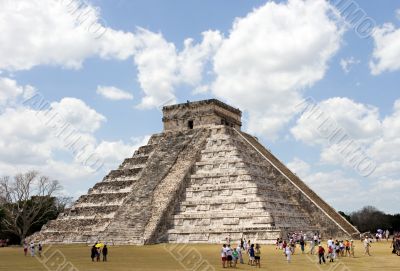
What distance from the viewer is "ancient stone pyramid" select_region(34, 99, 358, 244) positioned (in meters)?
29.1

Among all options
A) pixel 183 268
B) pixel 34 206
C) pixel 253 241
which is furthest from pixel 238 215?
pixel 34 206

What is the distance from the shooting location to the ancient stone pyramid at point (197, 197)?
29109mm

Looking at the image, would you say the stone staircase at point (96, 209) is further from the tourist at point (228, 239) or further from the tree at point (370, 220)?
the tree at point (370, 220)

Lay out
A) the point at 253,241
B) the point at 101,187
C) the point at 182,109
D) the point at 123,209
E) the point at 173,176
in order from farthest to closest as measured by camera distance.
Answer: the point at 182,109
the point at 101,187
the point at 173,176
the point at 123,209
the point at 253,241

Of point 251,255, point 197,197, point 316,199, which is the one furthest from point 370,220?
point 251,255

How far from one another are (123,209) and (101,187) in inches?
224

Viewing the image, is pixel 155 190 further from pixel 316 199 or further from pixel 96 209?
pixel 316 199

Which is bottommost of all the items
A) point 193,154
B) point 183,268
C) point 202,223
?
point 183,268

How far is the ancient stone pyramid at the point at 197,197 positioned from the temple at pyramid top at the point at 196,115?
0.27 feet

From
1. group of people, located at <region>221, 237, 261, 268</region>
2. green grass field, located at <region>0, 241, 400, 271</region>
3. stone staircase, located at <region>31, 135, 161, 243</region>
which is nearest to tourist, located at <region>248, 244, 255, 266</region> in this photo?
group of people, located at <region>221, 237, 261, 268</region>

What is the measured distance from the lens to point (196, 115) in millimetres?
39688

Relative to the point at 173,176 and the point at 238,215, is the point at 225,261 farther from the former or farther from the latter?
the point at 173,176

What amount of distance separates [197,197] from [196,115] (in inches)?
387

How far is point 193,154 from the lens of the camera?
117 feet
